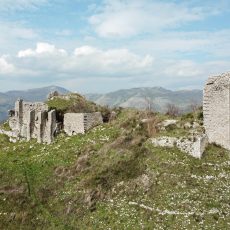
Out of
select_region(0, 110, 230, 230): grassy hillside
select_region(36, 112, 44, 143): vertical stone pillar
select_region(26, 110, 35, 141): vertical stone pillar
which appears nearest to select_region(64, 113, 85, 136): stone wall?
select_region(36, 112, 44, 143): vertical stone pillar

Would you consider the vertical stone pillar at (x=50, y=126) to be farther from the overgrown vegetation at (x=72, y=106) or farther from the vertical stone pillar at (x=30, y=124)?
the vertical stone pillar at (x=30, y=124)

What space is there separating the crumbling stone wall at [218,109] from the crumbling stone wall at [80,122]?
1275 centimetres

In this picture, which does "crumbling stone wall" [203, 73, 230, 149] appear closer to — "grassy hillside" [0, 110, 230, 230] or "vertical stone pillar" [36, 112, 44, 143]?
"grassy hillside" [0, 110, 230, 230]

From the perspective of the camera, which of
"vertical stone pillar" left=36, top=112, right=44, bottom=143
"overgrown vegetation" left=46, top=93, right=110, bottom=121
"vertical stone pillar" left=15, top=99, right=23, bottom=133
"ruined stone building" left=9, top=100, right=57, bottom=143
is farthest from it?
"vertical stone pillar" left=15, top=99, right=23, bottom=133

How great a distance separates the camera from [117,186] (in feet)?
109

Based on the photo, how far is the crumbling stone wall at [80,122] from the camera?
44.8m

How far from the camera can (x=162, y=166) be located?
33.4 metres

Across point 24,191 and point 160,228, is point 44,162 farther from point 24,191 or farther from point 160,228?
point 160,228

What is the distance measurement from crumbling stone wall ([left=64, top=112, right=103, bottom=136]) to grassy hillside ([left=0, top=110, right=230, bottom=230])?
3.41m

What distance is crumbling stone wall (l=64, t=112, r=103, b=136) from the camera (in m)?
44.8

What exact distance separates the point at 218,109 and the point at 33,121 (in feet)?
79.1

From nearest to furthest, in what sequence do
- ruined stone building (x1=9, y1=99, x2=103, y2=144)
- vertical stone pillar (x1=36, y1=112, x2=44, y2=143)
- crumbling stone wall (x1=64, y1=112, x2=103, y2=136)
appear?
crumbling stone wall (x1=64, y1=112, x2=103, y2=136) < ruined stone building (x1=9, y1=99, x2=103, y2=144) < vertical stone pillar (x1=36, y1=112, x2=44, y2=143)

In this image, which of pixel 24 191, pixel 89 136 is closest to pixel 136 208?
pixel 24 191

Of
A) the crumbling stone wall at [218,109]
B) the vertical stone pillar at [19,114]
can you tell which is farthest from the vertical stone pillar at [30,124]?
the crumbling stone wall at [218,109]
